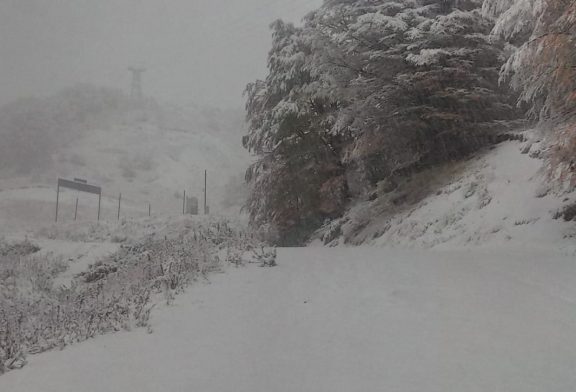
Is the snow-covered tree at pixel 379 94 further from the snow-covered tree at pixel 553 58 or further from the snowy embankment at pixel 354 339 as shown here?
the snowy embankment at pixel 354 339

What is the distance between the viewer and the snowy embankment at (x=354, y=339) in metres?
3.32

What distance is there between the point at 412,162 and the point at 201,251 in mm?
7994

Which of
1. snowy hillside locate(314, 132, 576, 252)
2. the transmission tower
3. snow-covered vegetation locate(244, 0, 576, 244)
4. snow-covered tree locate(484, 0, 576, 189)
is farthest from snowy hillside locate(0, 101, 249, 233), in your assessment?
snow-covered tree locate(484, 0, 576, 189)

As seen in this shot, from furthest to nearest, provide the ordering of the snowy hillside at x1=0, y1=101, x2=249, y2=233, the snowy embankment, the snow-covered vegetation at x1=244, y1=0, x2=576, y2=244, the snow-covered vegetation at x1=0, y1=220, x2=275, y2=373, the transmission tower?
the transmission tower, the snowy hillside at x1=0, y1=101, x2=249, y2=233, the snow-covered vegetation at x1=244, y1=0, x2=576, y2=244, the snow-covered vegetation at x1=0, y1=220, x2=275, y2=373, the snowy embankment

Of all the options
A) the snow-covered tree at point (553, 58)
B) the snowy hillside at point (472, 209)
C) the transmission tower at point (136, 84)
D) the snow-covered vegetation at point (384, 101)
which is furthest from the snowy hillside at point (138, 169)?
the snow-covered tree at point (553, 58)

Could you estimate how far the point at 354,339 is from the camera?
13.0 ft

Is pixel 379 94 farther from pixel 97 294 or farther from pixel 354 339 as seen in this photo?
pixel 354 339

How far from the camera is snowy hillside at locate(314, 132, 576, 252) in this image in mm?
7625

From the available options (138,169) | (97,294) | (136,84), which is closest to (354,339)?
(97,294)

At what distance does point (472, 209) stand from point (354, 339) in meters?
6.43

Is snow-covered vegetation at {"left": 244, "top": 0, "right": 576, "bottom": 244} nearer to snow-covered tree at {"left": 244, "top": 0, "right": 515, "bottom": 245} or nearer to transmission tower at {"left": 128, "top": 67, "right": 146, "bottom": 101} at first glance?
snow-covered tree at {"left": 244, "top": 0, "right": 515, "bottom": 245}

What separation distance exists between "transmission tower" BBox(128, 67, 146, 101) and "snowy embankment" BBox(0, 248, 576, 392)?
8877 cm

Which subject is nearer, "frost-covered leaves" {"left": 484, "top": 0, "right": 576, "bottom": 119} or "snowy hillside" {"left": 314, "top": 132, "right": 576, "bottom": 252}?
"frost-covered leaves" {"left": 484, "top": 0, "right": 576, "bottom": 119}

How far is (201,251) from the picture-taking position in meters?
7.77
